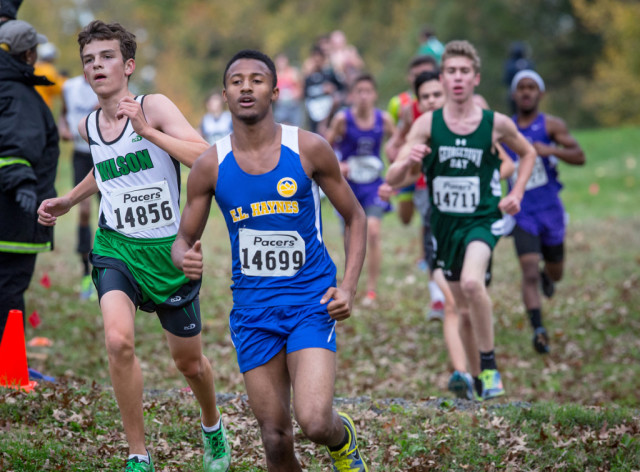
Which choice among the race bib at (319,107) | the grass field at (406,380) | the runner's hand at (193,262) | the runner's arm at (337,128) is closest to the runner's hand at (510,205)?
the grass field at (406,380)

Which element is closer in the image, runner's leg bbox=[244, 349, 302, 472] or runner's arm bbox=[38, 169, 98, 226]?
runner's leg bbox=[244, 349, 302, 472]

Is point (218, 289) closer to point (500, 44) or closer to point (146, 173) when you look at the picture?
point (146, 173)

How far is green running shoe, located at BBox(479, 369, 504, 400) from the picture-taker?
6996 millimetres

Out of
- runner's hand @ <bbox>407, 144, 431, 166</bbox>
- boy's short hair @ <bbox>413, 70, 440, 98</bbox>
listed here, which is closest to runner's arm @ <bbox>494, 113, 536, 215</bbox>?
runner's hand @ <bbox>407, 144, 431, 166</bbox>

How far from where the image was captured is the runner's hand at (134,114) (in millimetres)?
5023

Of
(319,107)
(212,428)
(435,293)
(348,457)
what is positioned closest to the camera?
(348,457)

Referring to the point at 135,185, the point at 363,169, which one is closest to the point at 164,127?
the point at 135,185

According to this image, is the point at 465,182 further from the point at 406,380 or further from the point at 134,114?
the point at 134,114

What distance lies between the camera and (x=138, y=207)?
5312 mm

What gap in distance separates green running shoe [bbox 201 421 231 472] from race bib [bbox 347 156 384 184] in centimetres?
609

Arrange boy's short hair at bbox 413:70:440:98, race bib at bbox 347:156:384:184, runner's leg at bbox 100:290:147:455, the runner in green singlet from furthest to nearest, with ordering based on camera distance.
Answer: race bib at bbox 347:156:384:184, boy's short hair at bbox 413:70:440:98, the runner in green singlet, runner's leg at bbox 100:290:147:455

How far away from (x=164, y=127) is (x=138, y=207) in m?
0.49

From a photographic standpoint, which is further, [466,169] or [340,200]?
[466,169]

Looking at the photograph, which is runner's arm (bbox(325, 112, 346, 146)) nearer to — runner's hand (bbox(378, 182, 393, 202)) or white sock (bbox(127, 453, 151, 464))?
runner's hand (bbox(378, 182, 393, 202))
